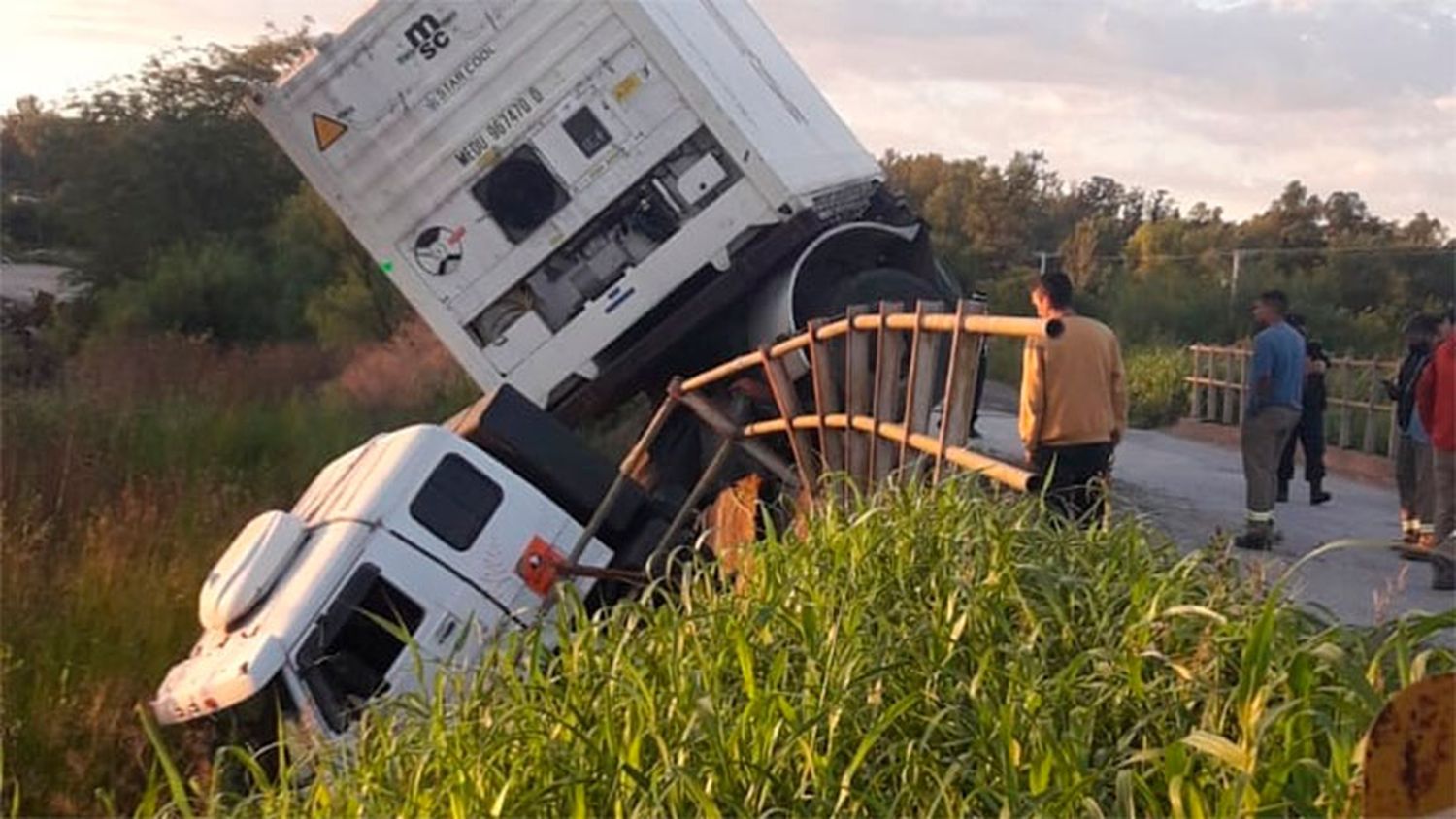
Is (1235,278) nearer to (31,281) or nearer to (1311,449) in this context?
(1311,449)

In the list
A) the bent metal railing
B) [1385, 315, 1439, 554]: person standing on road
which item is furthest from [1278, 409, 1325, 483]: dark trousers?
the bent metal railing

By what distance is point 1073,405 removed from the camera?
6.59 metres

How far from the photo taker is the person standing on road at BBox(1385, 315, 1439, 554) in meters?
11.0

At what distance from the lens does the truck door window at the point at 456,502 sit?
22.6 ft

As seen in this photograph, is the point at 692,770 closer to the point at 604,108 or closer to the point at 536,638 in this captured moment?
the point at 536,638

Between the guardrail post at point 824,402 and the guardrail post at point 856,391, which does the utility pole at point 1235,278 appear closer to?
the guardrail post at point 824,402

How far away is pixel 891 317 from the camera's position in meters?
6.78

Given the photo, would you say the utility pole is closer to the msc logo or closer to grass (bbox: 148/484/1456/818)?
the msc logo

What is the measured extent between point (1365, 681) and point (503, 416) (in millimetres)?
5166

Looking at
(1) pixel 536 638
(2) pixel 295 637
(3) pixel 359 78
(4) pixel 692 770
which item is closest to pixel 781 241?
(3) pixel 359 78

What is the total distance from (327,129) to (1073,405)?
5608mm

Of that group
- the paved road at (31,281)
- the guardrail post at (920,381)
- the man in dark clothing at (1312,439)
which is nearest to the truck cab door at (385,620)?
the guardrail post at (920,381)

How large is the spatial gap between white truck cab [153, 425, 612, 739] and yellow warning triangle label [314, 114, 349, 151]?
11.5 feet

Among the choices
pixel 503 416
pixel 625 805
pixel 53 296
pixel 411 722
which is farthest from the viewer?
pixel 53 296
